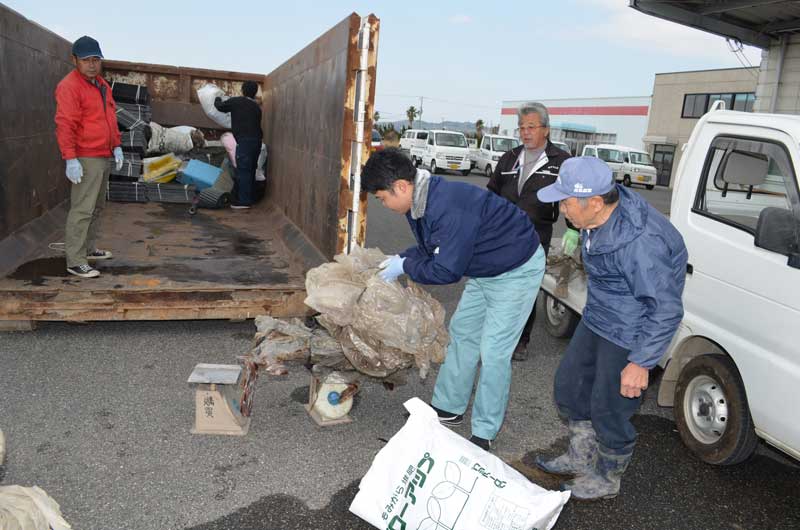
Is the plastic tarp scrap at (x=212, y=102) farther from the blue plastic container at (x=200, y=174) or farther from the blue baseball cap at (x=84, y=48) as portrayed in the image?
the blue baseball cap at (x=84, y=48)

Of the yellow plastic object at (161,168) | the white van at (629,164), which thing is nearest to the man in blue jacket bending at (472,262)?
the yellow plastic object at (161,168)

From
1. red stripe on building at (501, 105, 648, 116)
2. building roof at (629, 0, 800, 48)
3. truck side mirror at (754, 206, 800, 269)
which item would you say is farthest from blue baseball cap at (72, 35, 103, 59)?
red stripe on building at (501, 105, 648, 116)

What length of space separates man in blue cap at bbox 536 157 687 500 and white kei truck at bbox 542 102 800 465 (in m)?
0.79

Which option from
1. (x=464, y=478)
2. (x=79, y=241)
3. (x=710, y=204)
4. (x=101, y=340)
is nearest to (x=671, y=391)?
(x=710, y=204)

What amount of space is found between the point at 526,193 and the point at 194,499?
10.3 feet

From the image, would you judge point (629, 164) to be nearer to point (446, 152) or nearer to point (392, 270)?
point (446, 152)

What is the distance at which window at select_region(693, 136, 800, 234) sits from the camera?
3.79 m

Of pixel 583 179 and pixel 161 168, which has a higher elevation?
pixel 583 179

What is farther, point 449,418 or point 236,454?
point 449,418

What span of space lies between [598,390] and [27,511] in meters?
2.39

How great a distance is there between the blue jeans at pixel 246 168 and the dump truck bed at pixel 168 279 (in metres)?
1.59

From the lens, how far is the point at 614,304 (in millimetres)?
2893

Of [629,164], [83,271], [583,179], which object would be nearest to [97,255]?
[83,271]

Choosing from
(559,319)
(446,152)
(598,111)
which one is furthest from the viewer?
(598,111)
